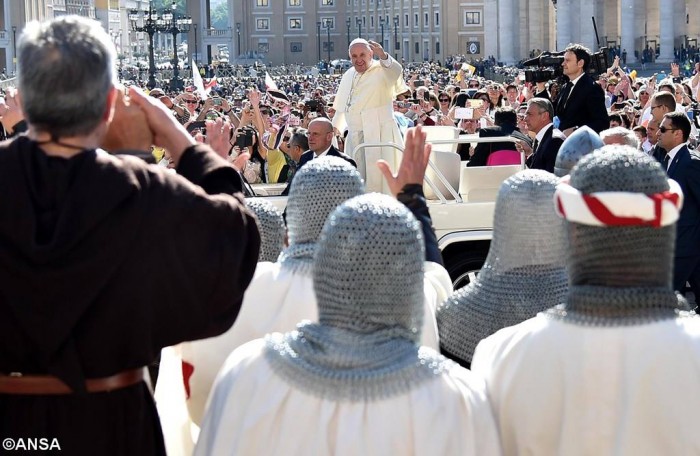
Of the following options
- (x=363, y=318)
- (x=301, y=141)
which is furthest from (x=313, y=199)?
(x=301, y=141)

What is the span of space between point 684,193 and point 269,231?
5613 millimetres

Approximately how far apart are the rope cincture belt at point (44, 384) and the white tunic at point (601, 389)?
104 centimetres

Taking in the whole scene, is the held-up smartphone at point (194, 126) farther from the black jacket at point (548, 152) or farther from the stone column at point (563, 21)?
the stone column at point (563, 21)

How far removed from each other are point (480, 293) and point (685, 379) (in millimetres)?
1500

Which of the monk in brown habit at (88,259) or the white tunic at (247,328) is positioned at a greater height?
the monk in brown habit at (88,259)

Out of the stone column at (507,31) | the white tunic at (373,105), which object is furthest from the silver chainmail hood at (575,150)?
the stone column at (507,31)

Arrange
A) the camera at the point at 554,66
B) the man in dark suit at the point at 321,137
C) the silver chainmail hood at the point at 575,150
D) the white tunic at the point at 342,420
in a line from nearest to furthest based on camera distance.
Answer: the white tunic at the point at 342,420
the silver chainmail hood at the point at 575,150
the man in dark suit at the point at 321,137
the camera at the point at 554,66

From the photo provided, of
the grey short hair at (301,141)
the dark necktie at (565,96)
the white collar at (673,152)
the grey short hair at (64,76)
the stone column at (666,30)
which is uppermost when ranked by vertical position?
the stone column at (666,30)

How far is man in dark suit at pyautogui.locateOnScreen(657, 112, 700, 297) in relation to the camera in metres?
9.87

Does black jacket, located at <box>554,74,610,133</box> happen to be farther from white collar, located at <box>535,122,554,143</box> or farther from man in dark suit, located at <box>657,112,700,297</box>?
white collar, located at <box>535,122,554,143</box>

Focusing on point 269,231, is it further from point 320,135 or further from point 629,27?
point 629,27

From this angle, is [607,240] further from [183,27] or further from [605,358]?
[183,27]

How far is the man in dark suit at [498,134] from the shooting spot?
485 inches

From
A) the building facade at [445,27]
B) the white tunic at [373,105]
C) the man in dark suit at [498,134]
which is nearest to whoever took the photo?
the white tunic at [373,105]
